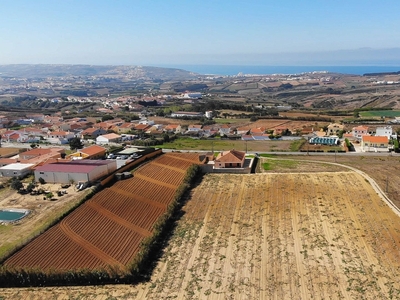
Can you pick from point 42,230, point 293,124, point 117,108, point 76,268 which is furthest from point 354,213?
point 117,108

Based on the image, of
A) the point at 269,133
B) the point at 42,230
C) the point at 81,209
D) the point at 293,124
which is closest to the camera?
the point at 42,230

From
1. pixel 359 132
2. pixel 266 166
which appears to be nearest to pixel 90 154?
pixel 266 166

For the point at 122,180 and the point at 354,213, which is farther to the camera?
the point at 122,180

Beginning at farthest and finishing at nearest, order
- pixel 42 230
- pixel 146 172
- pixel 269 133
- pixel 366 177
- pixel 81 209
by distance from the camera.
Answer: pixel 269 133
pixel 146 172
pixel 366 177
pixel 81 209
pixel 42 230

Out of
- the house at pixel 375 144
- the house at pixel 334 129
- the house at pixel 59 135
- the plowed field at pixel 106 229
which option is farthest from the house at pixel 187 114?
the plowed field at pixel 106 229

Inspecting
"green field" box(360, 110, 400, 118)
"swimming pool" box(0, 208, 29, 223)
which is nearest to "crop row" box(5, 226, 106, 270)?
"swimming pool" box(0, 208, 29, 223)

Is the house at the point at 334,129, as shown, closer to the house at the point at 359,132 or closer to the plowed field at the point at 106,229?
the house at the point at 359,132

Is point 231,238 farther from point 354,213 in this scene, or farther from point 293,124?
point 293,124
